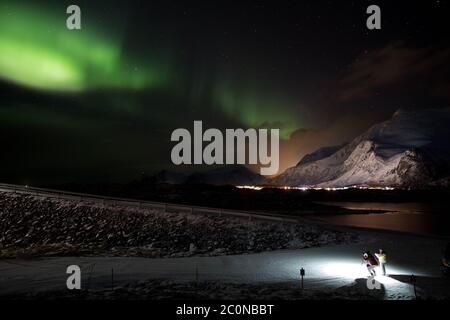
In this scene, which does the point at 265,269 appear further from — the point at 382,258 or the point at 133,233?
the point at 133,233

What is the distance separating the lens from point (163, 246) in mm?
35875

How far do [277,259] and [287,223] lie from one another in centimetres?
1203

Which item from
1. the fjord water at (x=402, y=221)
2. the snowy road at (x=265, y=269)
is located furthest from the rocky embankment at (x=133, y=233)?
the fjord water at (x=402, y=221)

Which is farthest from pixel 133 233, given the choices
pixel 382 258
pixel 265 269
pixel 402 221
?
pixel 402 221

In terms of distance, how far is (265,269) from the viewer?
2362 cm

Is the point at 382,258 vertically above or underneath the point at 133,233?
above

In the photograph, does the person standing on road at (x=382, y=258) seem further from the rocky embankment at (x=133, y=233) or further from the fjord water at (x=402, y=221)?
the fjord water at (x=402, y=221)

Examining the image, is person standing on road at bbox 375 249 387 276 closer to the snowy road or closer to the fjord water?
the snowy road

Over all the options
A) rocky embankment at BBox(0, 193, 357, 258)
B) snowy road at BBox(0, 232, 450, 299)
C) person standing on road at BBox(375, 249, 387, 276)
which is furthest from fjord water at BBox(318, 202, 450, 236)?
person standing on road at BBox(375, 249, 387, 276)

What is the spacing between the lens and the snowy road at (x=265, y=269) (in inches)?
777

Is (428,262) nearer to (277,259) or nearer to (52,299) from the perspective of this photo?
(277,259)

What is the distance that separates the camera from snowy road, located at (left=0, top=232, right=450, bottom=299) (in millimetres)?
19734

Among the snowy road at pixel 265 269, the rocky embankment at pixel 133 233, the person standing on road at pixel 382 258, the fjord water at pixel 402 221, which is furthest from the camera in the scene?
the fjord water at pixel 402 221
